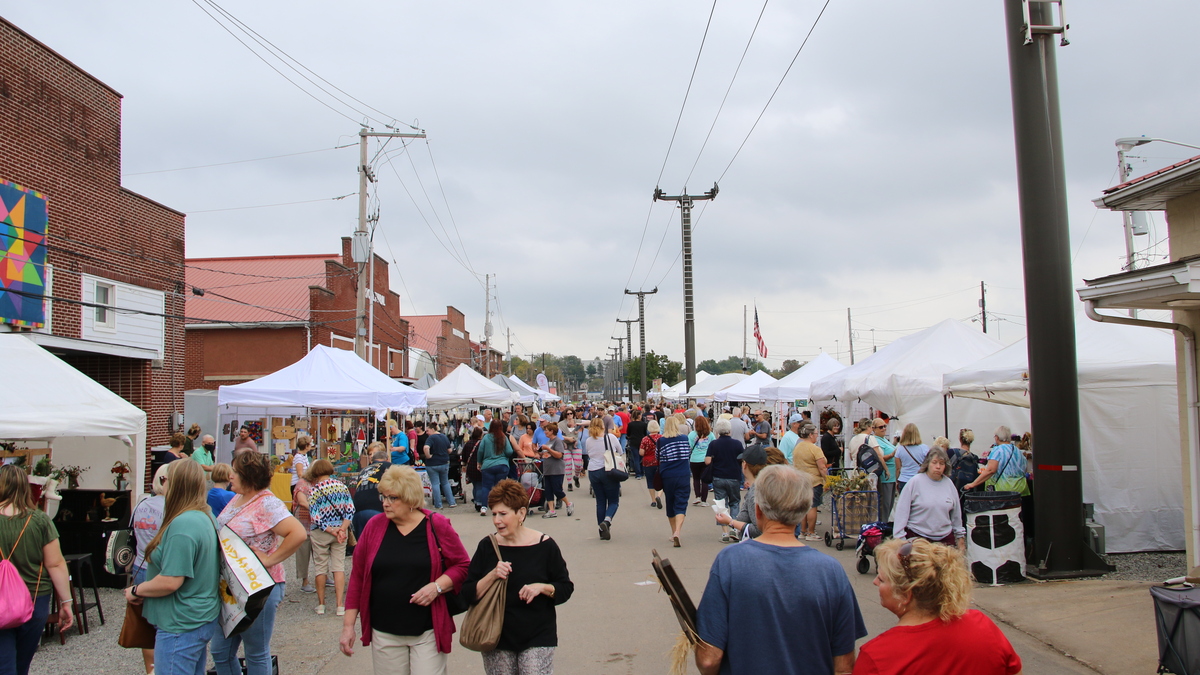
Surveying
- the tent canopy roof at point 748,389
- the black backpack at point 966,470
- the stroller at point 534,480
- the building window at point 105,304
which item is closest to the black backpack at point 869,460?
the black backpack at point 966,470

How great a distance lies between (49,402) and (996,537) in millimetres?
10219

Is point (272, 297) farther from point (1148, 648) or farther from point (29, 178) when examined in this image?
point (1148, 648)

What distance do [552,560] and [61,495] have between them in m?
7.92

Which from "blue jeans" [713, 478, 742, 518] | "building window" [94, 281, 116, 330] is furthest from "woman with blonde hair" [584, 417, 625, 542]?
"building window" [94, 281, 116, 330]

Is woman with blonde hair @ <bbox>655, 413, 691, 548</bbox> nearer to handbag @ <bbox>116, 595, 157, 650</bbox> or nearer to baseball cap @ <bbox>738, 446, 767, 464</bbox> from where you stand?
baseball cap @ <bbox>738, 446, 767, 464</bbox>

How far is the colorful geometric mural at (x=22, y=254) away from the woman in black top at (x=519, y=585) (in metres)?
13.8

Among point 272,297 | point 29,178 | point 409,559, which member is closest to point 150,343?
point 29,178

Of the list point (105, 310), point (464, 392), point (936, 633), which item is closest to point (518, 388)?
point (464, 392)

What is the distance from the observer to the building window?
17.4m

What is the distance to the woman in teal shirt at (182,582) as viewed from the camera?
4.05 meters

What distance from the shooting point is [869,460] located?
34.6 feet

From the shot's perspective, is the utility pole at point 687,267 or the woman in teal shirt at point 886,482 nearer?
the woman in teal shirt at point 886,482

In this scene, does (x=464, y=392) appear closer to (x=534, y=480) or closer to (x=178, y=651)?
(x=534, y=480)

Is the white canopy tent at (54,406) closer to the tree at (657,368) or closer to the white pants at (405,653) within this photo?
the white pants at (405,653)
